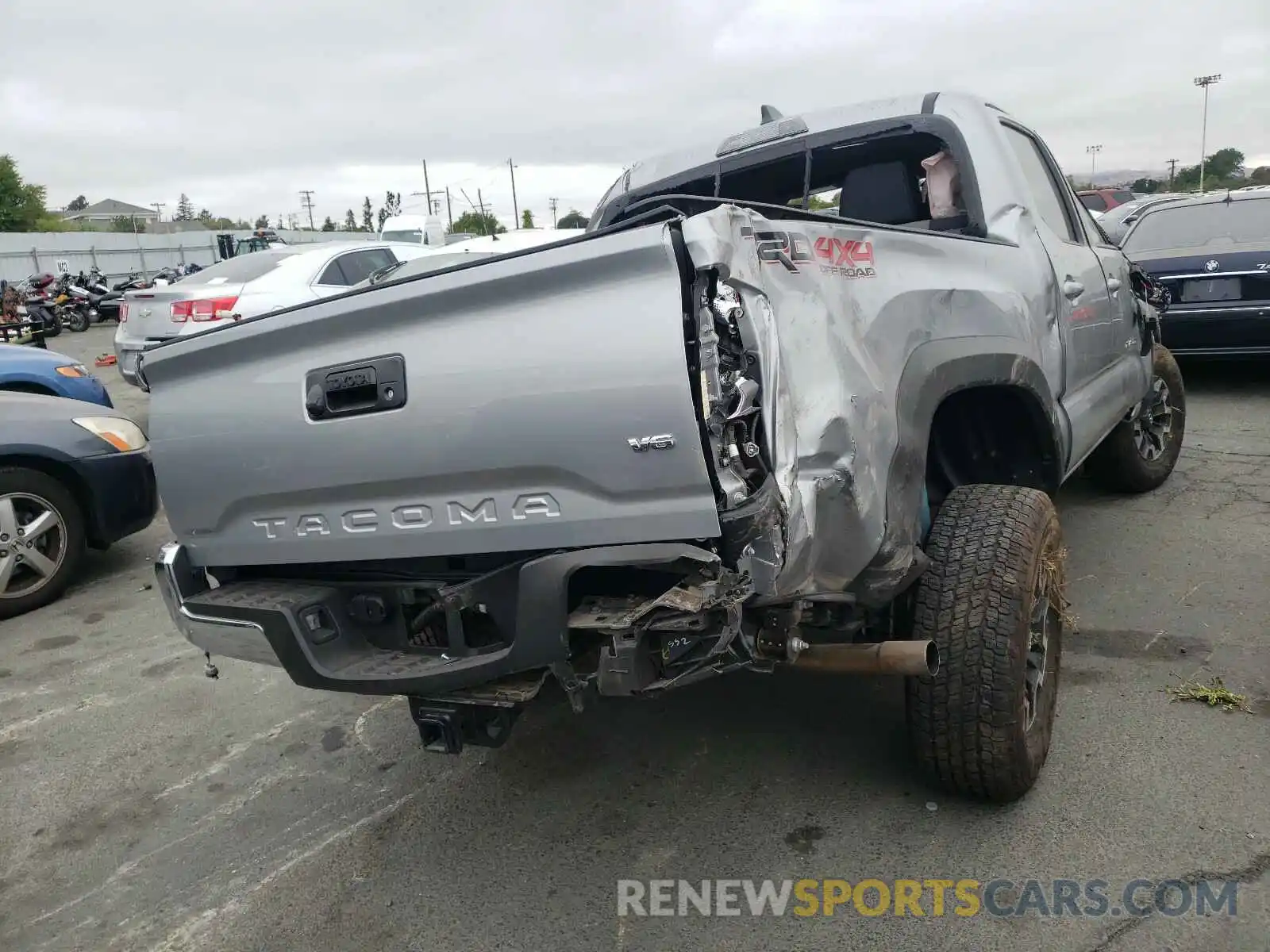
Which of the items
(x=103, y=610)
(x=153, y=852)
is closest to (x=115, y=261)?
(x=103, y=610)

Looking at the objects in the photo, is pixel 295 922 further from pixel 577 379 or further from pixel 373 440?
pixel 577 379

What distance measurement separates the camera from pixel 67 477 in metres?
5.42

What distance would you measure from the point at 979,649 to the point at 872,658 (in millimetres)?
376

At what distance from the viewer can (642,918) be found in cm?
252

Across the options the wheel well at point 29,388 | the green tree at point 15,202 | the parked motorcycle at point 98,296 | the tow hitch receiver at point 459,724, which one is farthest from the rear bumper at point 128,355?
the green tree at point 15,202

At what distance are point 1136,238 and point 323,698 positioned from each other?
8.10 metres

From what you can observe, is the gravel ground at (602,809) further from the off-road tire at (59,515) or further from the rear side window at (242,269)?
the rear side window at (242,269)

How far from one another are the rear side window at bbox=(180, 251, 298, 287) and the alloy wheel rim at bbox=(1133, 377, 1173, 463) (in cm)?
774

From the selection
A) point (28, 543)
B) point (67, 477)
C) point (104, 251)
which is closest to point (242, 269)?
point (67, 477)

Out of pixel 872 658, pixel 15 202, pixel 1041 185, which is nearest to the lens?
pixel 872 658

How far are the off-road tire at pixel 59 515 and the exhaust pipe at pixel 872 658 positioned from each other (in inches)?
176

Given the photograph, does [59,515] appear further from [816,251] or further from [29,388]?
[816,251]

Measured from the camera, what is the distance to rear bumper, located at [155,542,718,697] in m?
2.21

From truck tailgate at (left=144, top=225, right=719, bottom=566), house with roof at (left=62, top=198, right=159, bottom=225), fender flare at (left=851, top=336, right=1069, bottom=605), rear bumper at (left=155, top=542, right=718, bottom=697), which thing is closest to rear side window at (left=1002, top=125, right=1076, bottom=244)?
fender flare at (left=851, top=336, right=1069, bottom=605)
